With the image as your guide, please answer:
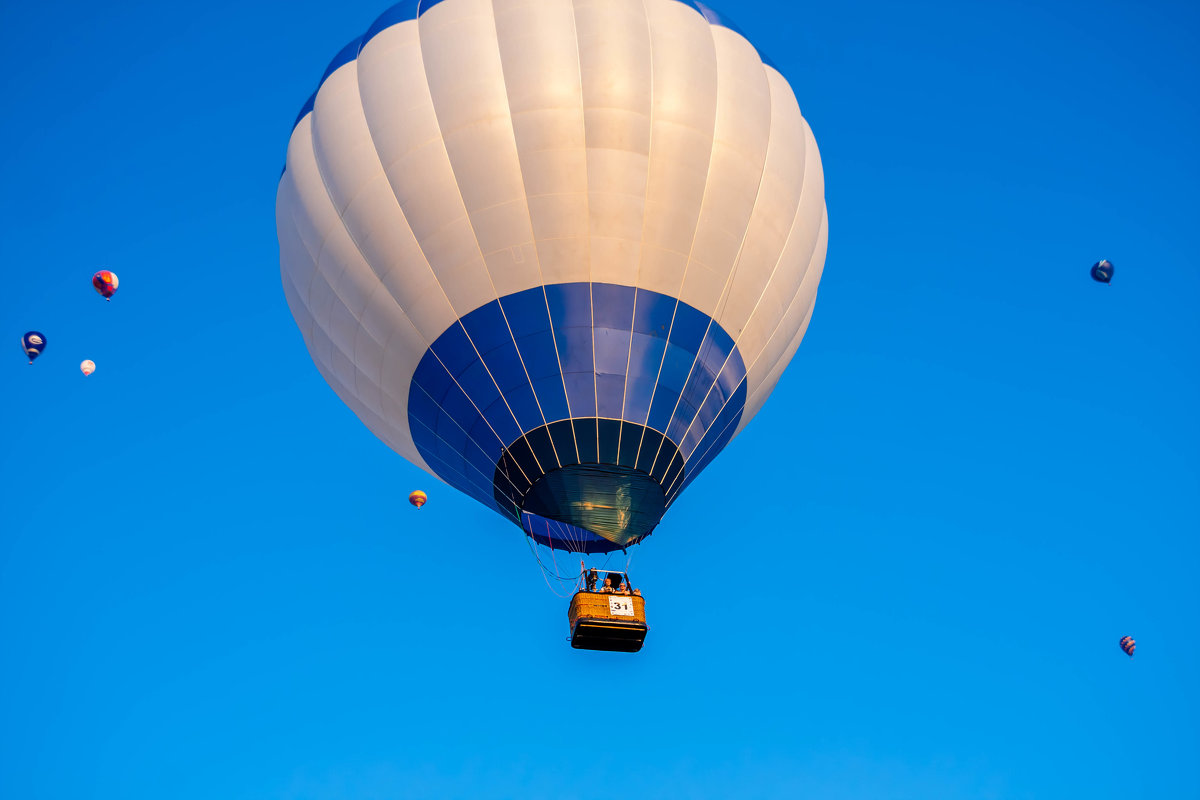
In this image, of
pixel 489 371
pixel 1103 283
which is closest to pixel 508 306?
pixel 489 371

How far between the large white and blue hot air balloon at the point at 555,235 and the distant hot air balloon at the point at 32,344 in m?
6.53

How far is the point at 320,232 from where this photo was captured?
12.2 meters

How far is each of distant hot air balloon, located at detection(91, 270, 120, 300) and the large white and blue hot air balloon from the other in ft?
17.1

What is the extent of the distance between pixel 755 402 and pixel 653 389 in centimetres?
244

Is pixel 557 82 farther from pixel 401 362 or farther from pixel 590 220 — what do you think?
pixel 401 362

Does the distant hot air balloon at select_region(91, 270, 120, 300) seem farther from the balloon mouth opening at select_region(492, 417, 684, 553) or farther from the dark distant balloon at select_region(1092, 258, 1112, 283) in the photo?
the dark distant balloon at select_region(1092, 258, 1112, 283)

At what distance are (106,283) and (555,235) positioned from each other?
26.8 ft

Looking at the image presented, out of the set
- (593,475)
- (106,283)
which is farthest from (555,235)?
(106,283)

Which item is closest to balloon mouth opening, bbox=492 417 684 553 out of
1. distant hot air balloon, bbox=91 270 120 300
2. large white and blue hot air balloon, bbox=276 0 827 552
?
large white and blue hot air balloon, bbox=276 0 827 552

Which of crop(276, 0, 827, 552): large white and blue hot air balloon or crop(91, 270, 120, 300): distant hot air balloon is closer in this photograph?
crop(276, 0, 827, 552): large white and blue hot air balloon

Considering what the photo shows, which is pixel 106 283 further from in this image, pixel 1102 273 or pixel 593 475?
pixel 1102 273

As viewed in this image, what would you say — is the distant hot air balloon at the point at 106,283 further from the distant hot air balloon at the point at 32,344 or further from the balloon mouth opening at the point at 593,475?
the balloon mouth opening at the point at 593,475

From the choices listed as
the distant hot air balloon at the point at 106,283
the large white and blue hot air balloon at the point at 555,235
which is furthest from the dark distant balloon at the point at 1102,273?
the distant hot air balloon at the point at 106,283

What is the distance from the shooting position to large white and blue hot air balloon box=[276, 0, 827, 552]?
1132 centimetres
